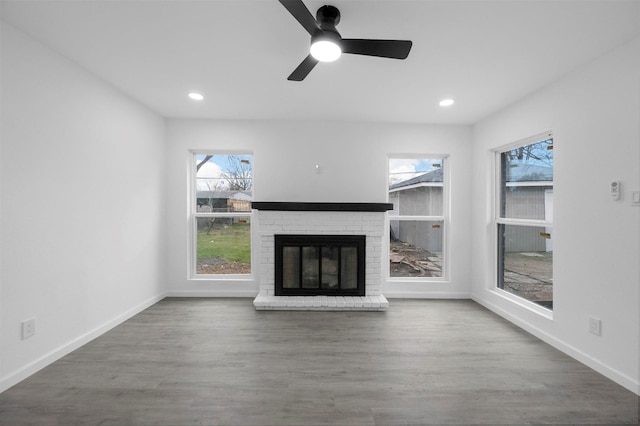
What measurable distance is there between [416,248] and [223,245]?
277 cm

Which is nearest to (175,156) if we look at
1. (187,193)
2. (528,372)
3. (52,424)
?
(187,193)

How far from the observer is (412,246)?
393 centimetres

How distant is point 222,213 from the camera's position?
12.6 ft

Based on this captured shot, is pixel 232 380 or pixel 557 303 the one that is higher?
pixel 557 303

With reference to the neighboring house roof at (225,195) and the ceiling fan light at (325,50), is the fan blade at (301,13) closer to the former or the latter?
the ceiling fan light at (325,50)

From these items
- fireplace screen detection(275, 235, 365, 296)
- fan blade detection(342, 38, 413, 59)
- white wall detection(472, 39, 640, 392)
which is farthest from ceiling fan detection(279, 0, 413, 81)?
fireplace screen detection(275, 235, 365, 296)

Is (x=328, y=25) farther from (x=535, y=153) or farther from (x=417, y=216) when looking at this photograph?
(x=417, y=216)

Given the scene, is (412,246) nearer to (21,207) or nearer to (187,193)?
(187,193)

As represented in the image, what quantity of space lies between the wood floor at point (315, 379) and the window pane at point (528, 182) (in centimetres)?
128

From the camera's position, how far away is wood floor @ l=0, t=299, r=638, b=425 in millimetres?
1625

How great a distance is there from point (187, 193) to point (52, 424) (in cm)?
265

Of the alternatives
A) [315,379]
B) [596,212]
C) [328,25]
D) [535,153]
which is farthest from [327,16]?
[535,153]

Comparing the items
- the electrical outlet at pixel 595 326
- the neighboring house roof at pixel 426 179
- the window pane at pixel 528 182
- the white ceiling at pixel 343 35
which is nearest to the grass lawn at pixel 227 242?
the white ceiling at pixel 343 35

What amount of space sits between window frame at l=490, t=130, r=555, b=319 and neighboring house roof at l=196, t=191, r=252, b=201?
10.7ft
